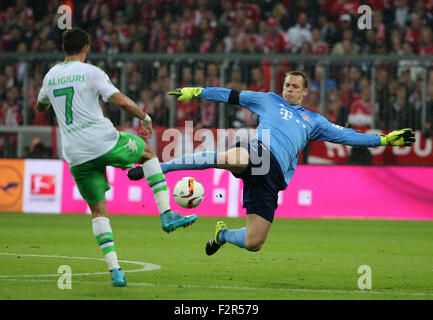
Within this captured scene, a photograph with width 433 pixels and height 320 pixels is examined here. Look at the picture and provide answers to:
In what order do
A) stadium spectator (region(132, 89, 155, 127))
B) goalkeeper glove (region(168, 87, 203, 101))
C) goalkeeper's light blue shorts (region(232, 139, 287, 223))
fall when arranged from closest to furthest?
goalkeeper's light blue shorts (region(232, 139, 287, 223)), goalkeeper glove (region(168, 87, 203, 101)), stadium spectator (region(132, 89, 155, 127))

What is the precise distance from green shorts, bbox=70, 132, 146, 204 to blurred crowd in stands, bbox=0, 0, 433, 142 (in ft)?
30.3

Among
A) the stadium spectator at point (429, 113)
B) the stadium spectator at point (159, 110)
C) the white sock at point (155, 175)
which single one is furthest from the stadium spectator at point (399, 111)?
the white sock at point (155, 175)

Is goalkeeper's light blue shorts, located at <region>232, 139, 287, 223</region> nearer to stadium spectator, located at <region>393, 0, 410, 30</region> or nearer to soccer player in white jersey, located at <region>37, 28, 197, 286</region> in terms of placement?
soccer player in white jersey, located at <region>37, 28, 197, 286</region>

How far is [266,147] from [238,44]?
10499mm

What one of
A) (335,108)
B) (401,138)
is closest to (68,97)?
(401,138)

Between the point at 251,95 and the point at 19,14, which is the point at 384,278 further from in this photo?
the point at 19,14

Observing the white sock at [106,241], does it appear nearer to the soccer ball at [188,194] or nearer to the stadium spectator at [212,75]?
the soccer ball at [188,194]

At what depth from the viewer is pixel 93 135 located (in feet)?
24.3

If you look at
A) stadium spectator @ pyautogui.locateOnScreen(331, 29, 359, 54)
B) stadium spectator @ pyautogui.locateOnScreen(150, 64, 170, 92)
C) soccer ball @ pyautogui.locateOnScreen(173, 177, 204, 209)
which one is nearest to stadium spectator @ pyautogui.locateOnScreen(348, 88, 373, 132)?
stadium spectator @ pyautogui.locateOnScreen(331, 29, 359, 54)

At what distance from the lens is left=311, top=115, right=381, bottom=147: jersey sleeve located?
8.87 meters

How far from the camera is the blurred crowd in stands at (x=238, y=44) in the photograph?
1686cm

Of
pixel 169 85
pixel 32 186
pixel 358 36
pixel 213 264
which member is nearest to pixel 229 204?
pixel 169 85

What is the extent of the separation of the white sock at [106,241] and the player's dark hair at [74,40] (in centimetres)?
157

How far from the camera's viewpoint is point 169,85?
17.4 meters
